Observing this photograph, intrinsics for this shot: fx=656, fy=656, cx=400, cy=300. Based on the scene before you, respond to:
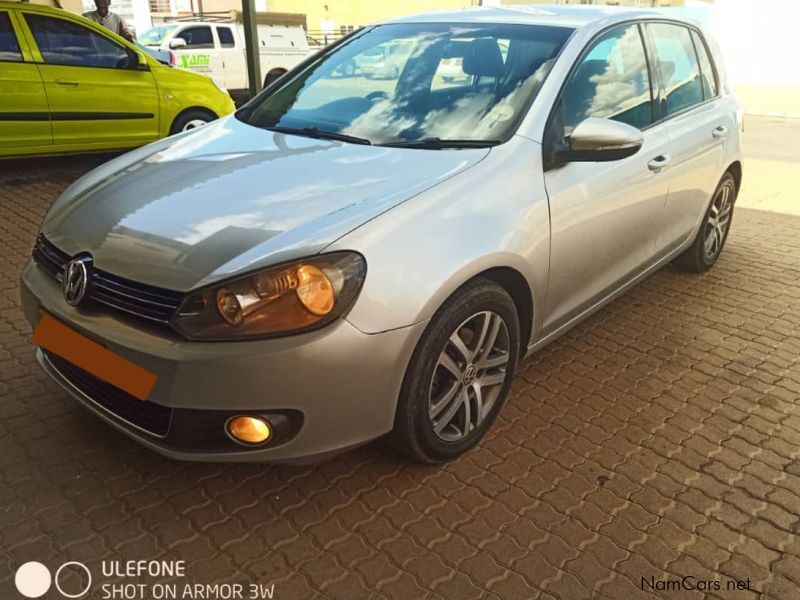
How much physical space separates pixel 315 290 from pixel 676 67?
292 cm

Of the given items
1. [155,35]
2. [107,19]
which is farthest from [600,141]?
[155,35]

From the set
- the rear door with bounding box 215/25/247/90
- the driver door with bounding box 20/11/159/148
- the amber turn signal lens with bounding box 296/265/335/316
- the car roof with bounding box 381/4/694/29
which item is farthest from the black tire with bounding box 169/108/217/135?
the rear door with bounding box 215/25/247/90

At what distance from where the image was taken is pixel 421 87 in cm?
303

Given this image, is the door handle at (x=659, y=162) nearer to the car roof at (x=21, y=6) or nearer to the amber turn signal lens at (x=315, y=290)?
the amber turn signal lens at (x=315, y=290)

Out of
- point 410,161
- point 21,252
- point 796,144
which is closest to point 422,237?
point 410,161

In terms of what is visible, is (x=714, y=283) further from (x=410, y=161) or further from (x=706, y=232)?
(x=410, y=161)

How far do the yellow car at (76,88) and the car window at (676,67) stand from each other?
5.27 metres

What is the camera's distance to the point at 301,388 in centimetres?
199

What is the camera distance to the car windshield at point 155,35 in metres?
15.5

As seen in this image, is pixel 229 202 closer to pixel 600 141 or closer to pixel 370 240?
pixel 370 240

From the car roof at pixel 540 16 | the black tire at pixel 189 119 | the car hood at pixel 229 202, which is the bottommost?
the black tire at pixel 189 119

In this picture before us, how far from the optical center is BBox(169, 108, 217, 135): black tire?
288 inches

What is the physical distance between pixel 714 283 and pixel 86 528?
4073mm

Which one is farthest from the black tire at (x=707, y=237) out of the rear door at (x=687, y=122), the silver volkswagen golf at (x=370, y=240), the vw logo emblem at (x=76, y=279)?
the vw logo emblem at (x=76, y=279)
